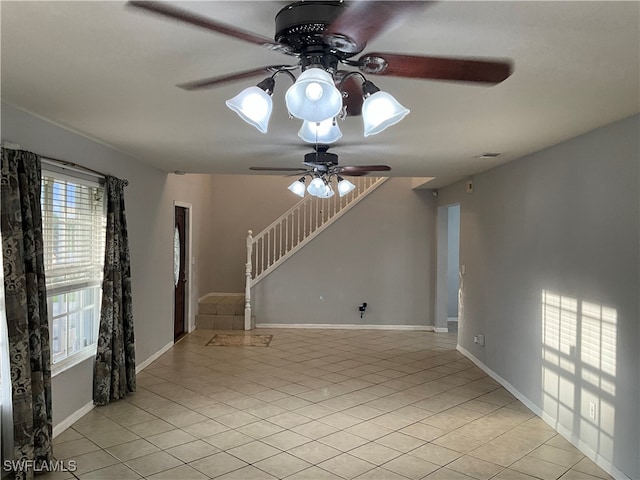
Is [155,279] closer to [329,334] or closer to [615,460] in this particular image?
[329,334]

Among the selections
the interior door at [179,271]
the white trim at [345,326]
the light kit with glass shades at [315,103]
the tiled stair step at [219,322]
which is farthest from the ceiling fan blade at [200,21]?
the white trim at [345,326]

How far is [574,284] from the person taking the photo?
3588 mm

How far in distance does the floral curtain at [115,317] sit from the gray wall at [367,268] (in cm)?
364

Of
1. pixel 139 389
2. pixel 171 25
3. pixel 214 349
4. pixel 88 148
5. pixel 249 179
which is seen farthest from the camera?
pixel 249 179

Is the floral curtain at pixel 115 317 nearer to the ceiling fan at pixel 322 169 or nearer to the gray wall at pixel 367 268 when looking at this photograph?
the ceiling fan at pixel 322 169

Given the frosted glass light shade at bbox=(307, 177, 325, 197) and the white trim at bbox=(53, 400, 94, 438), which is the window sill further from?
the frosted glass light shade at bbox=(307, 177, 325, 197)

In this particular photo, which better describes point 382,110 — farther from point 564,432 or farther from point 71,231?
point 564,432

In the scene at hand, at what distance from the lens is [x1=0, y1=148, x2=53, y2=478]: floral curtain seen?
2.81m

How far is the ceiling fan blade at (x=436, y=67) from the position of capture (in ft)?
5.20

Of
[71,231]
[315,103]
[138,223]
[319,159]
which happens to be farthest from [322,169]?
[315,103]

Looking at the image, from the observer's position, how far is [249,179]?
29.7 feet

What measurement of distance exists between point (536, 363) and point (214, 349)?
4.10 m

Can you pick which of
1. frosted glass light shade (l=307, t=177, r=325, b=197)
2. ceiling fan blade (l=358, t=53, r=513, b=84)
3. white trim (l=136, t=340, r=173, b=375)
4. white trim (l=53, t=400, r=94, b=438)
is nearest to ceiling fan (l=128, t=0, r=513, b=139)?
ceiling fan blade (l=358, t=53, r=513, b=84)

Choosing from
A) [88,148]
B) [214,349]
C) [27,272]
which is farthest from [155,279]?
[27,272]
